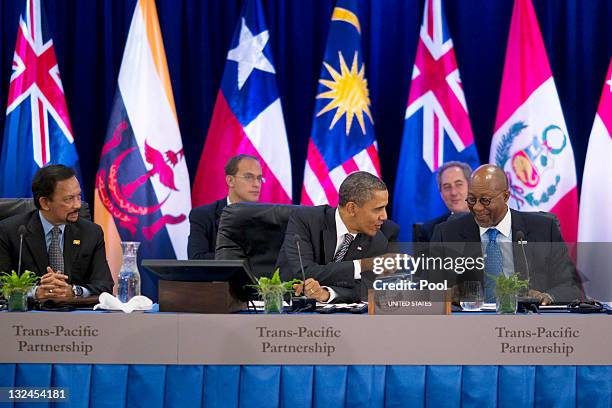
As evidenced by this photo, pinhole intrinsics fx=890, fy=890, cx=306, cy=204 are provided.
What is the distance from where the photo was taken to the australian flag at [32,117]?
612cm

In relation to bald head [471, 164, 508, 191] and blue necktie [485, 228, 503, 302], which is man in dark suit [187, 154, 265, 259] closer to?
bald head [471, 164, 508, 191]

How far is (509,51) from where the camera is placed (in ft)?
20.7

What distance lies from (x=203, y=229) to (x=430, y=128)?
174 centimetres

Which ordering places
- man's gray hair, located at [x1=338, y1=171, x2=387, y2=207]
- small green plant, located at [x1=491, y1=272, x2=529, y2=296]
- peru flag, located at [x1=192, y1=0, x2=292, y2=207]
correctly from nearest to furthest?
small green plant, located at [x1=491, y1=272, x2=529, y2=296], man's gray hair, located at [x1=338, y1=171, x2=387, y2=207], peru flag, located at [x1=192, y1=0, x2=292, y2=207]

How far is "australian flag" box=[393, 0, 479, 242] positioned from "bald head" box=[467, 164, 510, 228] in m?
1.90

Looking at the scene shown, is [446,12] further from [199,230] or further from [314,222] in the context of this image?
[314,222]

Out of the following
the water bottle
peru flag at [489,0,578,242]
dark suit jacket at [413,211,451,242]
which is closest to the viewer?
the water bottle

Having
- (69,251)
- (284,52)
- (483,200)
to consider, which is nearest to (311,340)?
(483,200)

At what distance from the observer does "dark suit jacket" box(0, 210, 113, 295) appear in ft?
13.6

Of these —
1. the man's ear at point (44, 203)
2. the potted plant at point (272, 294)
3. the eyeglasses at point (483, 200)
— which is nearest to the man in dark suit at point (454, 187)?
the eyeglasses at point (483, 200)

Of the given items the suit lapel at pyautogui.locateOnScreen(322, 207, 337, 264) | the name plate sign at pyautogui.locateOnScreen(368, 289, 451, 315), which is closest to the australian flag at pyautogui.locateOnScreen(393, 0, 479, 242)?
the suit lapel at pyautogui.locateOnScreen(322, 207, 337, 264)

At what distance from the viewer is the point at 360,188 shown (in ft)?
13.2

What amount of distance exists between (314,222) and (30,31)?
10.2ft

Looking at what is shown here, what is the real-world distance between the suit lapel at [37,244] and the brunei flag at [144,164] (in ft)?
5.84
